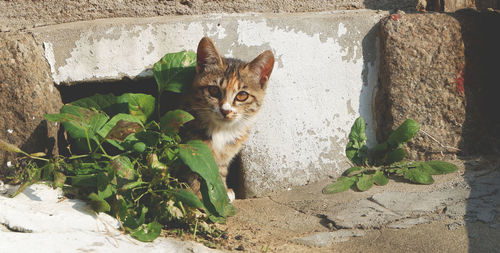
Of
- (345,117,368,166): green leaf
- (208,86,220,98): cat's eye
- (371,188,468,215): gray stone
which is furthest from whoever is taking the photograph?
(345,117,368,166): green leaf

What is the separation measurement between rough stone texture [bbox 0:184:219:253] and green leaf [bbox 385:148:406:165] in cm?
162

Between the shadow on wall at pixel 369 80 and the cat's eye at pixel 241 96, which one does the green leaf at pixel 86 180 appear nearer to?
the cat's eye at pixel 241 96

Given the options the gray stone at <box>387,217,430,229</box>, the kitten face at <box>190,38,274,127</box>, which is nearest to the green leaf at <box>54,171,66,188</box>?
the kitten face at <box>190,38,274,127</box>

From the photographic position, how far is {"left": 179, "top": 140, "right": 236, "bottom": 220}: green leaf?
2689mm

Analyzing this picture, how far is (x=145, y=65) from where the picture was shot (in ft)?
10.9

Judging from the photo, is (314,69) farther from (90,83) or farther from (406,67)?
(90,83)

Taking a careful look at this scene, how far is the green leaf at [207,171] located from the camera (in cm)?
269

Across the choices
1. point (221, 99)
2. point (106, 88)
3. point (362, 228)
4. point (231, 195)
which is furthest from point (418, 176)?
point (106, 88)

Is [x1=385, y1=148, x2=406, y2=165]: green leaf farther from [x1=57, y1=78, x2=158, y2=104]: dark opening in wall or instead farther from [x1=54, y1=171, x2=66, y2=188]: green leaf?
[x1=54, y1=171, x2=66, y2=188]: green leaf

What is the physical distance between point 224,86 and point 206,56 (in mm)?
221

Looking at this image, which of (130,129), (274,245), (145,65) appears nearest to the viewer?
(274,245)

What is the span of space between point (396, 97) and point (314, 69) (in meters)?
0.62

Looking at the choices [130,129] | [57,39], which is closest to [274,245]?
[130,129]

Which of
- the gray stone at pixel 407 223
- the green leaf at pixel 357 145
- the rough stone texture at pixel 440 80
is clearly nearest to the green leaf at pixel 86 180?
the gray stone at pixel 407 223
